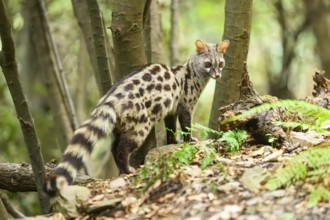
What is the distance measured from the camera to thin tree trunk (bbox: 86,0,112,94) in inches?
270

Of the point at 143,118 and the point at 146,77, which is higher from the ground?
the point at 146,77

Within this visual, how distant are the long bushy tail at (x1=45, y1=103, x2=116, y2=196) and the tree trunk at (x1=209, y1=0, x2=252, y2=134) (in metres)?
1.90

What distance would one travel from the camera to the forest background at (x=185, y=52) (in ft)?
43.4

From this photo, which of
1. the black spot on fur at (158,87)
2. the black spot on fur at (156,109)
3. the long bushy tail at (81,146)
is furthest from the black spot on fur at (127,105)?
the black spot on fur at (158,87)

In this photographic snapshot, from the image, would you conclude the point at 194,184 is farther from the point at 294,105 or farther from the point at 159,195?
the point at 294,105

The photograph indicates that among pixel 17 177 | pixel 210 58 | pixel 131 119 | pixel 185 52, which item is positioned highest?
pixel 210 58

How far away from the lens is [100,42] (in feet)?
23.1

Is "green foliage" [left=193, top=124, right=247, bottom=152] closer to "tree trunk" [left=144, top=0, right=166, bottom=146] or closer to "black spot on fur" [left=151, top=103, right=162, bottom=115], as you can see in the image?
"black spot on fur" [left=151, top=103, right=162, bottom=115]

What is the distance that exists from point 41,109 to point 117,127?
9088 mm

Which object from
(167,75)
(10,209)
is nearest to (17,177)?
(10,209)

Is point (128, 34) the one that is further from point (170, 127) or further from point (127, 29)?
point (170, 127)

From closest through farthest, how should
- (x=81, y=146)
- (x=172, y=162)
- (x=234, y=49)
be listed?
(x=172, y=162) → (x=81, y=146) → (x=234, y=49)

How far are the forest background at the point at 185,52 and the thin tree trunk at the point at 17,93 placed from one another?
5023 millimetres

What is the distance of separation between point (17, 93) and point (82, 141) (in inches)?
31.5
